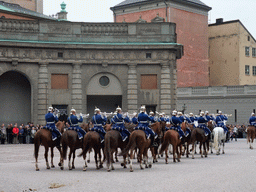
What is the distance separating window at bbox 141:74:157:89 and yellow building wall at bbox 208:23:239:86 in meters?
36.8

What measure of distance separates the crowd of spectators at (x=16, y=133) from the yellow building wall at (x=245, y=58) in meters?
46.2

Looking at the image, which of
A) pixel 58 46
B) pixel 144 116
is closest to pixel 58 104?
pixel 58 46

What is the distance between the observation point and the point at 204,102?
241 feet

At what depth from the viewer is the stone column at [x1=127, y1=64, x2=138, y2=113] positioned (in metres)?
51.2

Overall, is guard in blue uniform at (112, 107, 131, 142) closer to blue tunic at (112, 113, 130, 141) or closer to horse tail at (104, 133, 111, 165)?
blue tunic at (112, 113, 130, 141)

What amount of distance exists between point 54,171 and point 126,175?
3662mm

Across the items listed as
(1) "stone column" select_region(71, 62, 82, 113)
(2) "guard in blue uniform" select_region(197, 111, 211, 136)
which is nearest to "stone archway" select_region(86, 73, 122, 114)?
(1) "stone column" select_region(71, 62, 82, 113)

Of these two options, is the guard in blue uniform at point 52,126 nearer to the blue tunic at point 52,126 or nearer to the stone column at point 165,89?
the blue tunic at point 52,126

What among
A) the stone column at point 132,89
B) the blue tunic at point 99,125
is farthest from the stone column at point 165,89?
the blue tunic at point 99,125

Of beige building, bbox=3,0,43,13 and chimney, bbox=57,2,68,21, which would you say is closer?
beige building, bbox=3,0,43,13

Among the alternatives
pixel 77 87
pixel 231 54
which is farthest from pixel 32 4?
pixel 231 54

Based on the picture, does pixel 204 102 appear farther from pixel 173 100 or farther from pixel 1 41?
pixel 1 41

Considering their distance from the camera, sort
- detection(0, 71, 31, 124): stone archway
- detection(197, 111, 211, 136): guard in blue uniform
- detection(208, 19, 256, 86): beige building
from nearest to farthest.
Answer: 1. detection(197, 111, 211, 136): guard in blue uniform
2. detection(0, 71, 31, 124): stone archway
3. detection(208, 19, 256, 86): beige building

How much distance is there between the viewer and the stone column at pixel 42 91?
49844 millimetres
